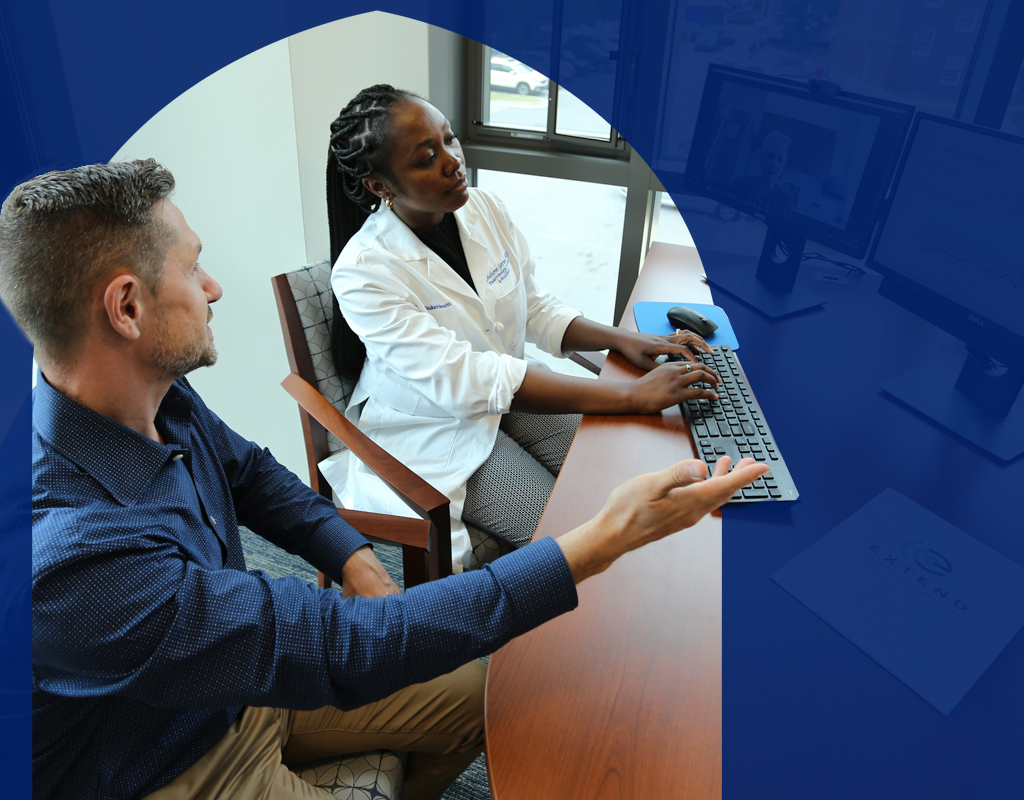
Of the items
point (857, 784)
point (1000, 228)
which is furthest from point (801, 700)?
point (1000, 228)

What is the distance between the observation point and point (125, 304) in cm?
76

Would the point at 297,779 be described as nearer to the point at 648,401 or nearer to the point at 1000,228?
the point at 648,401

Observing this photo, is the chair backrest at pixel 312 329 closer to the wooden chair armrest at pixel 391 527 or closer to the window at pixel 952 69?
the wooden chair armrest at pixel 391 527

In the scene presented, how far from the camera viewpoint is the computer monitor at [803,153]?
0.54 m

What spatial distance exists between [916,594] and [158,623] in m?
0.76

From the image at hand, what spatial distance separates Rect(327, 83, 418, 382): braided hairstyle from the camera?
146 centimetres

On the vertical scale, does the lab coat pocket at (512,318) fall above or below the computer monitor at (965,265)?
below

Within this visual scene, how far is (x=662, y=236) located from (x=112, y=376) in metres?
1.97

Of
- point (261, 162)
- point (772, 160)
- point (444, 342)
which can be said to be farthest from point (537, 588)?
point (261, 162)

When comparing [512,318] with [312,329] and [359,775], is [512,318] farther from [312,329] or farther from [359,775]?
[359,775]

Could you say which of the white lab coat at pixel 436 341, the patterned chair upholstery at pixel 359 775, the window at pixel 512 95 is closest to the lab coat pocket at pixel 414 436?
the white lab coat at pixel 436 341

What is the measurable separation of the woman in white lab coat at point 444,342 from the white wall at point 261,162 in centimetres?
27

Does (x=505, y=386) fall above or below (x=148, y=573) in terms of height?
below
